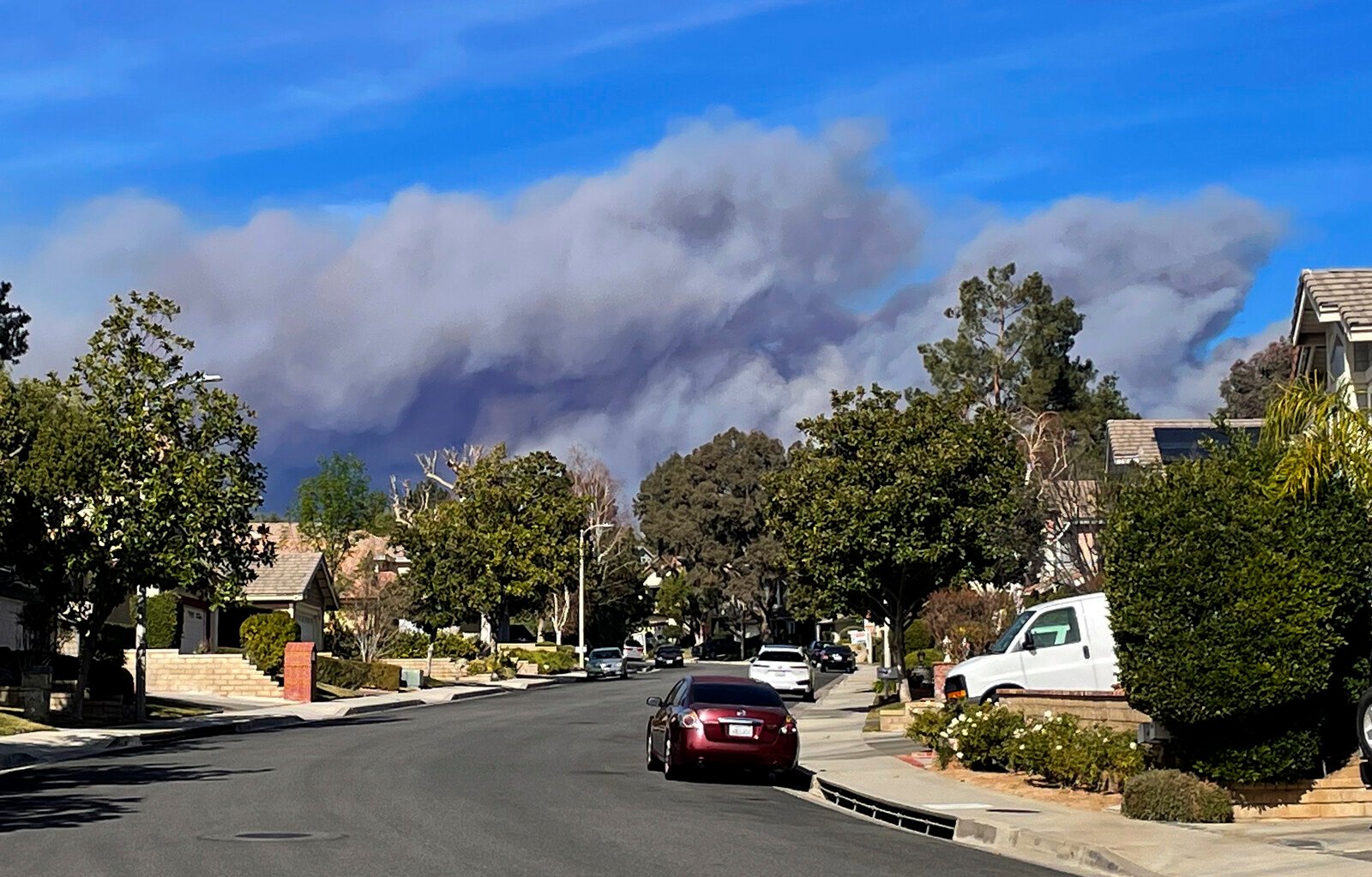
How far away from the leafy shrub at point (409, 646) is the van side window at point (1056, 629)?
147 ft

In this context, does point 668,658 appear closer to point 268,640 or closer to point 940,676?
point 268,640

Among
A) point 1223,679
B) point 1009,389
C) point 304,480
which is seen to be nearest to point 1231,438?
Result: point 1223,679

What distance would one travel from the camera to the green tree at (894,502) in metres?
37.0

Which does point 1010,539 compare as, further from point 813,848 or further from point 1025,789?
point 813,848

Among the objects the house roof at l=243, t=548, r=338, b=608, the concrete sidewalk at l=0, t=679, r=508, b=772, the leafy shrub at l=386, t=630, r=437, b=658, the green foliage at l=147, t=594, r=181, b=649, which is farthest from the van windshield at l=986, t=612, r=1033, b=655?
the house roof at l=243, t=548, r=338, b=608

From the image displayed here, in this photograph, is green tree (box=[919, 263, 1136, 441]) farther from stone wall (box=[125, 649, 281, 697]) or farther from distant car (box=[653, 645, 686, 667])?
stone wall (box=[125, 649, 281, 697])

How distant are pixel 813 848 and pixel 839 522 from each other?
902 inches

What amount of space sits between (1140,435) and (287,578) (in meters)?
36.6

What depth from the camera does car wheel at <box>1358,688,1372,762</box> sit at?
13.6 metres

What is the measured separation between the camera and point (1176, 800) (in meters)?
16.0

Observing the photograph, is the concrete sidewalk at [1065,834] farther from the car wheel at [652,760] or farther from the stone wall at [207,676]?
the stone wall at [207,676]

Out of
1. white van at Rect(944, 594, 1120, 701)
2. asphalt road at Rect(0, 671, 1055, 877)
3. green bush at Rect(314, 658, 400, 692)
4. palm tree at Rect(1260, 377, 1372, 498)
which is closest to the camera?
asphalt road at Rect(0, 671, 1055, 877)

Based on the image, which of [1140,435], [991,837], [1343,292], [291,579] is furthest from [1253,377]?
[991,837]

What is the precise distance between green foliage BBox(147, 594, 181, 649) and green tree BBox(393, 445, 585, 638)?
1201cm
